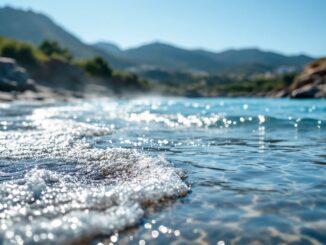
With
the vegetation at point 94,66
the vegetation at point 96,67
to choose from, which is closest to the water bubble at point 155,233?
the vegetation at point 94,66

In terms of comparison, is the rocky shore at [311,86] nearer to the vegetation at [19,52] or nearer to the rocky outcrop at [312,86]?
the rocky outcrop at [312,86]

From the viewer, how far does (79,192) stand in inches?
243

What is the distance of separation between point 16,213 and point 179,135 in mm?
9669

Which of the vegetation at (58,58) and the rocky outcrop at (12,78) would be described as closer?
the rocky outcrop at (12,78)

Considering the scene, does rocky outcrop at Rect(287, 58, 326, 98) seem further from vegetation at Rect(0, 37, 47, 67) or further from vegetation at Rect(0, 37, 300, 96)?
vegetation at Rect(0, 37, 47, 67)

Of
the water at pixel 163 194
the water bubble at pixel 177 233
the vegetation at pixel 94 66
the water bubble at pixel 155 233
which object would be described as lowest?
the water bubble at pixel 155 233

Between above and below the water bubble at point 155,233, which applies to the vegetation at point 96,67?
above

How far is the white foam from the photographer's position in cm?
468

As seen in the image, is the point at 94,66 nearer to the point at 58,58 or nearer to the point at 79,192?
the point at 58,58

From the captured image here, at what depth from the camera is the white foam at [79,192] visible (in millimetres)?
4684

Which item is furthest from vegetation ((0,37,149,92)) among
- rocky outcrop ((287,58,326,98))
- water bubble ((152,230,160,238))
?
water bubble ((152,230,160,238))

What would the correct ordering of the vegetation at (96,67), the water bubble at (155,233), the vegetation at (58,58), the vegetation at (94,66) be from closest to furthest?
the water bubble at (155,233) → the vegetation at (58,58) → the vegetation at (94,66) → the vegetation at (96,67)

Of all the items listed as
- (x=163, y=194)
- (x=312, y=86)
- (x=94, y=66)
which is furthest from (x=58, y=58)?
(x=163, y=194)

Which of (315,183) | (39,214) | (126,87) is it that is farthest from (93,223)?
(126,87)
